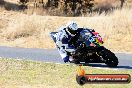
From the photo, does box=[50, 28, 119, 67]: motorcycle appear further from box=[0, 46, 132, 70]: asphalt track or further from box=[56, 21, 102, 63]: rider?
box=[0, 46, 132, 70]: asphalt track

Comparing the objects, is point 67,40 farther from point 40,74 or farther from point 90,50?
point 40,74

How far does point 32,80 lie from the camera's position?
1253cm

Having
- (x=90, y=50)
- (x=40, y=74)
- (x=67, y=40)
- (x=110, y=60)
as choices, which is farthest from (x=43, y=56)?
(x=40, y=74)

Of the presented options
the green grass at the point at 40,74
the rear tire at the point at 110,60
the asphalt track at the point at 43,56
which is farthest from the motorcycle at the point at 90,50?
the green grass at the point at 40,74

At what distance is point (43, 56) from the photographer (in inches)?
689

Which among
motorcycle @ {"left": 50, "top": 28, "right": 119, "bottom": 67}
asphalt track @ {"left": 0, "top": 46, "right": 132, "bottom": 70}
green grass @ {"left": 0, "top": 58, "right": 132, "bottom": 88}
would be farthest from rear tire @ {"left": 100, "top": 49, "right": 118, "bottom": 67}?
green grass @ {"left": 0, "top": 58, "right": 132, "bottom": 88}

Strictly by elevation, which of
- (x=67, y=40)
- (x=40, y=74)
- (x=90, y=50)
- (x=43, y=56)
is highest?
(x=67, y=40)

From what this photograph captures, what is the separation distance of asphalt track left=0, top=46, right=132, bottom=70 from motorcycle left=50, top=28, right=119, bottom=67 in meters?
0.28

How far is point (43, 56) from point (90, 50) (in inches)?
125

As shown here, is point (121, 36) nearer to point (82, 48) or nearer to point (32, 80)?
point (82, 48)

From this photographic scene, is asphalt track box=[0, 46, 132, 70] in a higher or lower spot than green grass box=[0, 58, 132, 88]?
lower

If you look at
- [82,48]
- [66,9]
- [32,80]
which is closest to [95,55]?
[82,48]

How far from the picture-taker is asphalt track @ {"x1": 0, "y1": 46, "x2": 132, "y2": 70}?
16.0 metres

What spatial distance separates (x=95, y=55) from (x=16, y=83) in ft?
13.0
